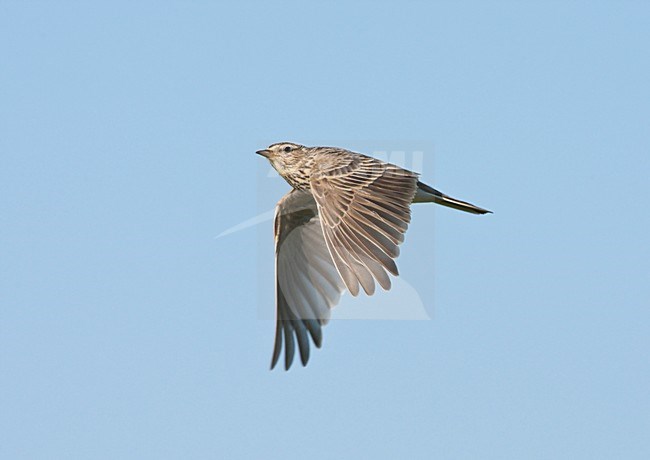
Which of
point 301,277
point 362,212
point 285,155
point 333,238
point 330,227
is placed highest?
point 285,155

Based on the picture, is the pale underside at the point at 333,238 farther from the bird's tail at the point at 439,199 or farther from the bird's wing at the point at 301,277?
the bird's tail at the point at 439,199

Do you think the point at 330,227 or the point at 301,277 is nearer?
the point at 330,227

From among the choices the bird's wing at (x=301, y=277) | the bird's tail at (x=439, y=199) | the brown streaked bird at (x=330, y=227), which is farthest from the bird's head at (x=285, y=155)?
the bird's tail at (x=439, y=199)

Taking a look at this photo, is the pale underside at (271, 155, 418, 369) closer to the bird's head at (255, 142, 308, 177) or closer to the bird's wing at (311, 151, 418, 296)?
the bird's wing at (311, 151, 418, 296)

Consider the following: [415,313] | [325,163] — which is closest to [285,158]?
[325,163]

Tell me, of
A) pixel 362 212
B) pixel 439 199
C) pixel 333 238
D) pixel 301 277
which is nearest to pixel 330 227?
pixel 333 238

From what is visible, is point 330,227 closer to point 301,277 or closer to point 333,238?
point 333,238

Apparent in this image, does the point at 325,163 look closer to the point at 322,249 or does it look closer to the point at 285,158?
the point at 285,158
